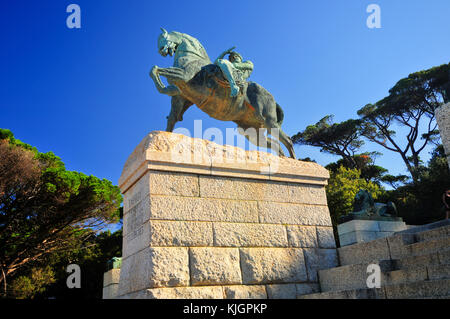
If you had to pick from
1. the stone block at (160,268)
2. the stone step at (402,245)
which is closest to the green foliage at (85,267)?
the stone block at (160,268)

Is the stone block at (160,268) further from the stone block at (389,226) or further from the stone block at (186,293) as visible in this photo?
the stone block at (389,226)

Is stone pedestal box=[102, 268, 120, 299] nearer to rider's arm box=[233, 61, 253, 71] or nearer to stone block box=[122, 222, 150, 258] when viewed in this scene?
stone block box=[122, 222, 150, 258]

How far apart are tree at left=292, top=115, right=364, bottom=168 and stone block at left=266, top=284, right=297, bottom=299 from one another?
28.4 m

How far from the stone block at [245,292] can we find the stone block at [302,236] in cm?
77

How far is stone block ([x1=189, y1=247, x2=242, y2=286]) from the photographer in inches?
169

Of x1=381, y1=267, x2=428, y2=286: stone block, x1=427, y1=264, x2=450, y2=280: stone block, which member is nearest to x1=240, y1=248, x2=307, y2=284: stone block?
x1=381, y1=267, x2=428, y2=286: stone block

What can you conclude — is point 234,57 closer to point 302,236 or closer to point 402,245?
point 302,236

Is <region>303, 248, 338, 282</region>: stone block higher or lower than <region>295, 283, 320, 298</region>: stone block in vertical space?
higher

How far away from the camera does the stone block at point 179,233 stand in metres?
4.25

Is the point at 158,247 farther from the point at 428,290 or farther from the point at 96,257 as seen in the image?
the point at 96,257

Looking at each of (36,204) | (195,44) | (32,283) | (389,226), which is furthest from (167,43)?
(32,283)

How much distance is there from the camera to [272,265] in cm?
473

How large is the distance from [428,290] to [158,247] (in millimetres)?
2653

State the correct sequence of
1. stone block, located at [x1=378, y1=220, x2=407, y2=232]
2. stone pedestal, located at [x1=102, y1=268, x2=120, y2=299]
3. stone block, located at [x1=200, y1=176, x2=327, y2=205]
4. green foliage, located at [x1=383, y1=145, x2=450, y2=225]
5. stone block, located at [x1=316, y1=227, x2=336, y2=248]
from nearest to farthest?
stone block, located at [x1=200, y1=176, x2=327, y2=205], stone block, located at [x1=316, y1=227, x2=336, y2=248], stone pedestal, located at [x1=102, y1=268, x2=120, y2=299], stone block, located at [x1=378, y1=220, x2=407, y2=232], green foliage, located at [x1=383, y1=145, x2=450, y2=225]
